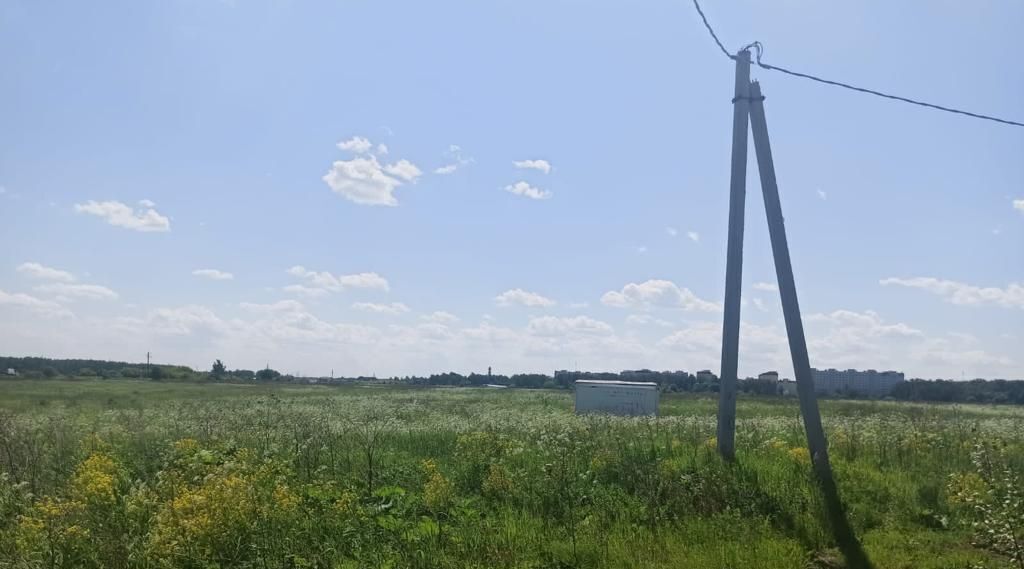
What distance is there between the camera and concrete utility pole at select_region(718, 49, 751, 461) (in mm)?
9742

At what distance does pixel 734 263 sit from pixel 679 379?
349ft

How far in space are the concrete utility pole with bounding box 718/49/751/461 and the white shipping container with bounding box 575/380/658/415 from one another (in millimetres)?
19665

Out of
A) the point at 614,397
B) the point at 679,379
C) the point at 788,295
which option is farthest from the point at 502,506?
the point at 679,379

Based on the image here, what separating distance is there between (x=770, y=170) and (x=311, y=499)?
23.3 feet

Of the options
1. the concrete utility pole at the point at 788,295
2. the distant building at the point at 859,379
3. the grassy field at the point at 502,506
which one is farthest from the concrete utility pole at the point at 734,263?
the distant building at the point at 859,379

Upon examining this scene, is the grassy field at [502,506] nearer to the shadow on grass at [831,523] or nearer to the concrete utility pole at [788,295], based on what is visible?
the shadow on grass at [831,523]

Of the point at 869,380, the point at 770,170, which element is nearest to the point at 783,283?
the point at 770,170

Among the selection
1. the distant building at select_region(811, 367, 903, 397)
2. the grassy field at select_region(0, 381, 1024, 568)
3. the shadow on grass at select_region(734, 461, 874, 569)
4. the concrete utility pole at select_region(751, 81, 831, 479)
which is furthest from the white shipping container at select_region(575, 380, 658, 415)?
the distant building at select_region(811, 367, 903, 397)

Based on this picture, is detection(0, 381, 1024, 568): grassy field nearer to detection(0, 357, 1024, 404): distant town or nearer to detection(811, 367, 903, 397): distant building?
detection(0, 357, 1024, 404): distant town

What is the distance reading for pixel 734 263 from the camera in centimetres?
1002

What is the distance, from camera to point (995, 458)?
9078 millimetres

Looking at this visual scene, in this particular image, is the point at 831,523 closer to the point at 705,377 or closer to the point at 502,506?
the point at 502,506

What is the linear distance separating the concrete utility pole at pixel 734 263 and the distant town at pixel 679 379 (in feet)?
181

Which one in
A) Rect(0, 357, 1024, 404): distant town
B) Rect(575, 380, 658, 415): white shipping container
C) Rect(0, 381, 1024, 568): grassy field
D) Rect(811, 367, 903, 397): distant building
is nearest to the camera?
Rect(0, 381, 1024, 568): grassy field
